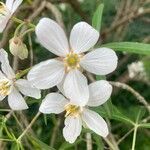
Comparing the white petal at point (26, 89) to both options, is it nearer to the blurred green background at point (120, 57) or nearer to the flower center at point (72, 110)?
the flower center at point (72, 110)

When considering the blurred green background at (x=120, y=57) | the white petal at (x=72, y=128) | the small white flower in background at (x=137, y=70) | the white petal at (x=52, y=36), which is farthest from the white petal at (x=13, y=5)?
the small white flower in background at (x=137, y=70)

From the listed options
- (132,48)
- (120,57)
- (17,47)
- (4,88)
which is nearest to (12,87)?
(4,88)

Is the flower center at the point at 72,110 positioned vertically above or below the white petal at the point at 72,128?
above

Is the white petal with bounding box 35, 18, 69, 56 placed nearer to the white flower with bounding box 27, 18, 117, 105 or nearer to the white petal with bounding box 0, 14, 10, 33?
the white flower with bounding box 27, 18, 117, 105

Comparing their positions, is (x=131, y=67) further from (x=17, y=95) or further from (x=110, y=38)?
(x=17, y=95)

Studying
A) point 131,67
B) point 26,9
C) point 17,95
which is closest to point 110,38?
point 131,67

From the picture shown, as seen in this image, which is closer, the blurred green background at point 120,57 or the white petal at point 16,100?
the white petal at point 16,100

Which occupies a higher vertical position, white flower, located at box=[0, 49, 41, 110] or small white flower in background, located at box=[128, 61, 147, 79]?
white flower, located at box=[0, 49, 41, 110]

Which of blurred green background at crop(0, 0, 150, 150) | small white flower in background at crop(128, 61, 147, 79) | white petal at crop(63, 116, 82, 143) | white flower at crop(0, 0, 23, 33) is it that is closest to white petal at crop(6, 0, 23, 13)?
white flower at crop(0, 0, 23, 33)
